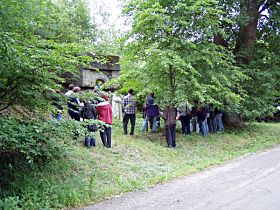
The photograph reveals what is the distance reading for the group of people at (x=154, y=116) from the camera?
8891 mm

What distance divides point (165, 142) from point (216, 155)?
1.92 metres

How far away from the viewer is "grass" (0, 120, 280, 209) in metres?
5.63

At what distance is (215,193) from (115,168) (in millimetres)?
2678

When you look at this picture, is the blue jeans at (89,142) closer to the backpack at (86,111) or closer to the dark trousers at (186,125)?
the backpack at (86,111)

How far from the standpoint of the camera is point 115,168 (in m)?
7.70

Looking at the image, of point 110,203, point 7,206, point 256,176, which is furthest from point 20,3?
point 256,176

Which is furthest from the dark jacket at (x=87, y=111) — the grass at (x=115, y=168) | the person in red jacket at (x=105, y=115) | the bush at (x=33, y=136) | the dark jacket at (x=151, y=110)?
the dark jacket at (x=151, y=110)

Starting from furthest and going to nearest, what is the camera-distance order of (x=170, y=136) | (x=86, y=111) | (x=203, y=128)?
(x=203, y=128)
(x=170, y=136)
(x=86, y=111)

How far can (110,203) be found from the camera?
5688 millimetres

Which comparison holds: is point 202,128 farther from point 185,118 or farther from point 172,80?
point 172,80

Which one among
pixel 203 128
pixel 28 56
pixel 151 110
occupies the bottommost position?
pixel 203 128

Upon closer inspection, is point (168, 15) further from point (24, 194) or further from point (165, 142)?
point (24, 194)

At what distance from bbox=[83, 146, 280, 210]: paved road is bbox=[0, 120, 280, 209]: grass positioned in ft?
1.44

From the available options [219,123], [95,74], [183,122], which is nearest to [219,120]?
[219,123]
